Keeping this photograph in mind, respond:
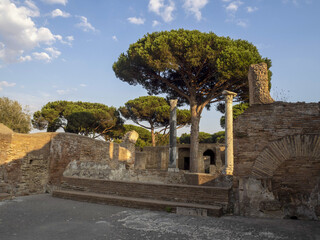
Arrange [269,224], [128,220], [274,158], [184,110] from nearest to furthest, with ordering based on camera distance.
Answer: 1. [269,224]
2. [128,220]
3. [274,158]
4. [184,110]

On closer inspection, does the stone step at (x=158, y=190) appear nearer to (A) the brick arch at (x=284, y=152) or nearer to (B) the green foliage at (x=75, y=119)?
(A) the brick arch at (x=284, y=152)

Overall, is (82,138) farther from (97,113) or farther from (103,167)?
(97,113)

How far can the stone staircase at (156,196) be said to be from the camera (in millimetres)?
4250

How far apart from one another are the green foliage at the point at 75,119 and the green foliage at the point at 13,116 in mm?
3285

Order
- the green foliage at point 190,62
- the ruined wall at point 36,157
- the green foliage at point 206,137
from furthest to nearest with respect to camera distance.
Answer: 1. the green foliage at point 206,137
2. the green foliage at point 190,62
3. the ruined wall at point 36,157

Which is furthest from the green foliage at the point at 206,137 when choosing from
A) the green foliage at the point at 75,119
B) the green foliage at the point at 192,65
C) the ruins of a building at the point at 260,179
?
the ruins of a building at the point at 260,179

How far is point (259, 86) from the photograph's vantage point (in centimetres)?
480

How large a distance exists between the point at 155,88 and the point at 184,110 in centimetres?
579

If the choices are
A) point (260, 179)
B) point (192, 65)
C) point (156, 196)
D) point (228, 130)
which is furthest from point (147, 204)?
point (192, 65)

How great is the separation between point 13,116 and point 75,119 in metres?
4.85

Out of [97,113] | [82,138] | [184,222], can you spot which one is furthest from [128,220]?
[97,113]

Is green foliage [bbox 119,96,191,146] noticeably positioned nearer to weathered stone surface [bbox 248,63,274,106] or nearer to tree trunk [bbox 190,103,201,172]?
tree trunk [bbox 190,103,201,172]

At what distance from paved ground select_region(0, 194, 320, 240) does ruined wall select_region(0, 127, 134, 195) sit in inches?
102

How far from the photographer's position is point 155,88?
51.0 ft
